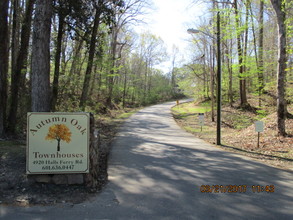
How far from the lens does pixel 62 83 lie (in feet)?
46.5

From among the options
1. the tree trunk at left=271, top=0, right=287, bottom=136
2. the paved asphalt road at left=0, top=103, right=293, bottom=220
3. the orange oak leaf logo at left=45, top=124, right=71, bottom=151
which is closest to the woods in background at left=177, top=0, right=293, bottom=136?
the tree trunk at left=271, top=0, right=287, bottom=136

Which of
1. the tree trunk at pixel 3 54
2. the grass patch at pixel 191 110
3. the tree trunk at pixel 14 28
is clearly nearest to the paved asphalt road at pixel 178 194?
the tree trunk at pixel 3 54

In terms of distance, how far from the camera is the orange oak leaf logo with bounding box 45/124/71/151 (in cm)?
528

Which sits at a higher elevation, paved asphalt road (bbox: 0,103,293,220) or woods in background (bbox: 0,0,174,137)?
woods in background (bbox: 0,0,174,137)

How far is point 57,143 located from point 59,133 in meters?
0.22

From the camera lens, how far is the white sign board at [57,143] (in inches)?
204

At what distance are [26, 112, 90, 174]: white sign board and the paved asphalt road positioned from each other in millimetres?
964

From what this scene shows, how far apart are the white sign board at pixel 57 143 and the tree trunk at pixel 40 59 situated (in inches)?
77.0

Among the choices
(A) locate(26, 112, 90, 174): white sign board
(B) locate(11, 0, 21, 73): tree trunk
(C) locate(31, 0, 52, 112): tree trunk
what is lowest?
(A) locate(26, 112, 90, 174): white sign board

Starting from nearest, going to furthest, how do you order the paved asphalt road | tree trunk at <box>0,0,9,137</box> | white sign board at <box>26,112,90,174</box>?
the paved asphalt road < white sign board at <box>26,112,90,174</box> < tree trunk at <box>0,0,9,137</box>

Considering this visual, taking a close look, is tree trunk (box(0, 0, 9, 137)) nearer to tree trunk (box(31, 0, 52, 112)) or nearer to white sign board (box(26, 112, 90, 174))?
tree trunk (box(31, 0, 52, 112))

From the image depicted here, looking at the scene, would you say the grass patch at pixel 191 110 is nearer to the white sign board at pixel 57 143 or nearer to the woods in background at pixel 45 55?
the woods in background at pixel 45 55

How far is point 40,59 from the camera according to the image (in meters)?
7.05

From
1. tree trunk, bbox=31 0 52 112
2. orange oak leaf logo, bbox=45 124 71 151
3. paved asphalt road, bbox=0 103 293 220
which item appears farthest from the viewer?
tree trunk, bbox=31 0 52 112
